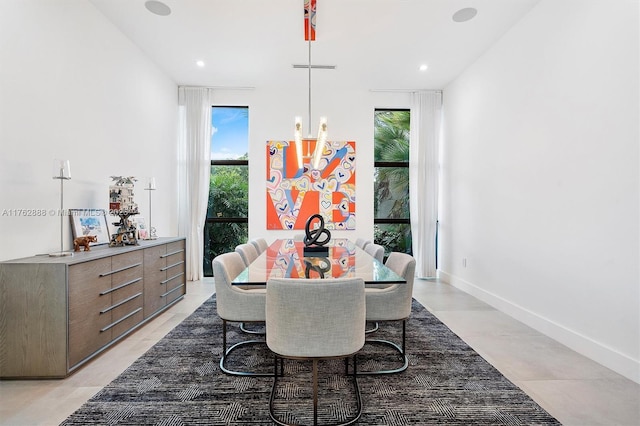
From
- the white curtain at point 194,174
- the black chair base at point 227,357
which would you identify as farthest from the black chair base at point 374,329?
the white curtain at point 194,174

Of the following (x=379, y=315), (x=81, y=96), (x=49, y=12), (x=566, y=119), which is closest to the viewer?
(x=379, y=315)

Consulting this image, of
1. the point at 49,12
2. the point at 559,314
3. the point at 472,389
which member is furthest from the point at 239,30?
the point at 559,314

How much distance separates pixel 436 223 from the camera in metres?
5.53

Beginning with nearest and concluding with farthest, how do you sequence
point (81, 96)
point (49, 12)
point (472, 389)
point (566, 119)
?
1. point (472, 389)
2. point (49, 12)
3. point (566, 119)
4. point (81, 96)

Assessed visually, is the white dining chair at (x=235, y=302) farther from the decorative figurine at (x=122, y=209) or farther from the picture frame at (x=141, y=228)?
the picture frame at (x=141, y=228)

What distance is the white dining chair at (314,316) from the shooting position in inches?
62.5

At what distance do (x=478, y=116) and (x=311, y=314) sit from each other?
397 cm

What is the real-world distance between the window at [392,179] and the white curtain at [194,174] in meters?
2.89

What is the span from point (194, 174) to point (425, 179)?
3.85 metres

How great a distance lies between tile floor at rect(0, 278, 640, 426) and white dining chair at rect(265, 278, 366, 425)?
1312mm

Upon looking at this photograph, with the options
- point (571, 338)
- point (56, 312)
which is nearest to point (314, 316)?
point (56, 312)

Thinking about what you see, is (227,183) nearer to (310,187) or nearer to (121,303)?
(310,187)

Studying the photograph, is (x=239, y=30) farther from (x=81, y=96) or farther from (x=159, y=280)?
(x=159, y=280)

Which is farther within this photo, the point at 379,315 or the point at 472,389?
the point at 379,315
